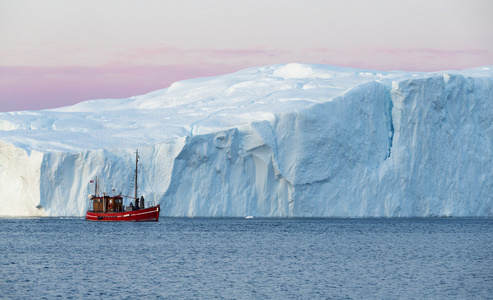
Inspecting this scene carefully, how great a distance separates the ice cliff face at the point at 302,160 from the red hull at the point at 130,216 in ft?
1.77

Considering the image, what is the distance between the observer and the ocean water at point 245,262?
1686 centimetres

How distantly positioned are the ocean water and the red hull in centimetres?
218

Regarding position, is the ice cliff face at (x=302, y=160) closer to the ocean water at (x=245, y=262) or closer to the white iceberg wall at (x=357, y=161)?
the white iceberg wall at (x=357, y=161)

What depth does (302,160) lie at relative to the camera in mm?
36531

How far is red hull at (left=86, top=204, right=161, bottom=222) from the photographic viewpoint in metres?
36.5

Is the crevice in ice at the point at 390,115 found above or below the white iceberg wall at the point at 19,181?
above

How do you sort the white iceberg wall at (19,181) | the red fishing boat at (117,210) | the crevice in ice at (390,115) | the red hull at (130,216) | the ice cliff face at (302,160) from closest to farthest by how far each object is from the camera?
the white iceberg wall at (19,181) → the red fishing boat at (117,210) → the ice cliff face at (302,160) → the red hull at (130,216) → the crevice in ice at (390,115)

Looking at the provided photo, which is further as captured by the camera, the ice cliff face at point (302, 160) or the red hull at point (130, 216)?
the red hull at point (130, 216)

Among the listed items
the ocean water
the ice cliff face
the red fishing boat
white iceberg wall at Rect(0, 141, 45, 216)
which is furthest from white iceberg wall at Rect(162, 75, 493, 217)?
white iceberg wall at Rect(0, 141, 45, 216)

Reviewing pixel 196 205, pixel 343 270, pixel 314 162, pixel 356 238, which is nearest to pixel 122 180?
pixel 196 205

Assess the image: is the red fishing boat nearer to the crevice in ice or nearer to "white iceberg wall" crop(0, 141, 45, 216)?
"white iceberg wall" crop(0, 141, 45, 216)

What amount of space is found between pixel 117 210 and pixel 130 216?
0.72m

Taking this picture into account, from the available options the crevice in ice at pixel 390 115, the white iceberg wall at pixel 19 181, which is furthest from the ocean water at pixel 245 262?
the crevice in ice at pixel 390 115

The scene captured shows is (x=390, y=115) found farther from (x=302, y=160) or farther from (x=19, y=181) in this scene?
(x=19, y=181)
